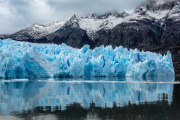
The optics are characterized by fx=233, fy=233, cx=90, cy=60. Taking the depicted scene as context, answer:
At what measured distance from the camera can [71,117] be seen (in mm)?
7371

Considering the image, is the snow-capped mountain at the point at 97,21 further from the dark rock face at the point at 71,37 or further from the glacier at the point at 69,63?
the glacier at the point at 69,63

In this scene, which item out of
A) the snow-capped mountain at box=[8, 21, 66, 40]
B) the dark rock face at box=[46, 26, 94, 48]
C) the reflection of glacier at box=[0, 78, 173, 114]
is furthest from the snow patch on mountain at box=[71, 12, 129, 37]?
the reflection of glacier at box=[0, 78, 173, 114]

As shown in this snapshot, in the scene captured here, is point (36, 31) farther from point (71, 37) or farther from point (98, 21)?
point (98, 21)

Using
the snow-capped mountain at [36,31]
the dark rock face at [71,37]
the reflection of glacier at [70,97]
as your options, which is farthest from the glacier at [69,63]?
the snow-capped mountain at [36,31]

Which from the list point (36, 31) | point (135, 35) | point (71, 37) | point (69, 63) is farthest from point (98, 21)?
point (69, 63)

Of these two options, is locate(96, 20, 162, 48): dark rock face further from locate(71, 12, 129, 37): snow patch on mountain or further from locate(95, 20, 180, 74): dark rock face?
locate(71, 12, 129, 37): snow patch on mountain

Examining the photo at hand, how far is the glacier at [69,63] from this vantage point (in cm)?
2865

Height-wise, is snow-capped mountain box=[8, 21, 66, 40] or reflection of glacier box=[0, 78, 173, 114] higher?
snow-capped mountain box=[8, 21, 66, 40]

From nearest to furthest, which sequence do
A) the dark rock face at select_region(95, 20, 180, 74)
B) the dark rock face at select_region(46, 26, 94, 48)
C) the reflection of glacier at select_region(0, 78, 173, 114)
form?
the reflection of glacier at select_region(0, 78, 173, 114)
the dark rock face at select_region(95, 20, 180, 74)
the dark rock face at select_region(46, 26, 94, 48)

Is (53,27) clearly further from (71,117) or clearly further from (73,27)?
(71,117)

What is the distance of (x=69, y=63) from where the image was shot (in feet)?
107

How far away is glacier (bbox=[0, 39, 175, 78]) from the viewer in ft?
94.0

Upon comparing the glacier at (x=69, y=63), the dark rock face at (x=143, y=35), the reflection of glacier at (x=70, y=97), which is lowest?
the reflection of glacier at (x=70, y=97)

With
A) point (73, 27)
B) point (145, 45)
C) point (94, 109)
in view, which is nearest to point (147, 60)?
point (94, 109)
